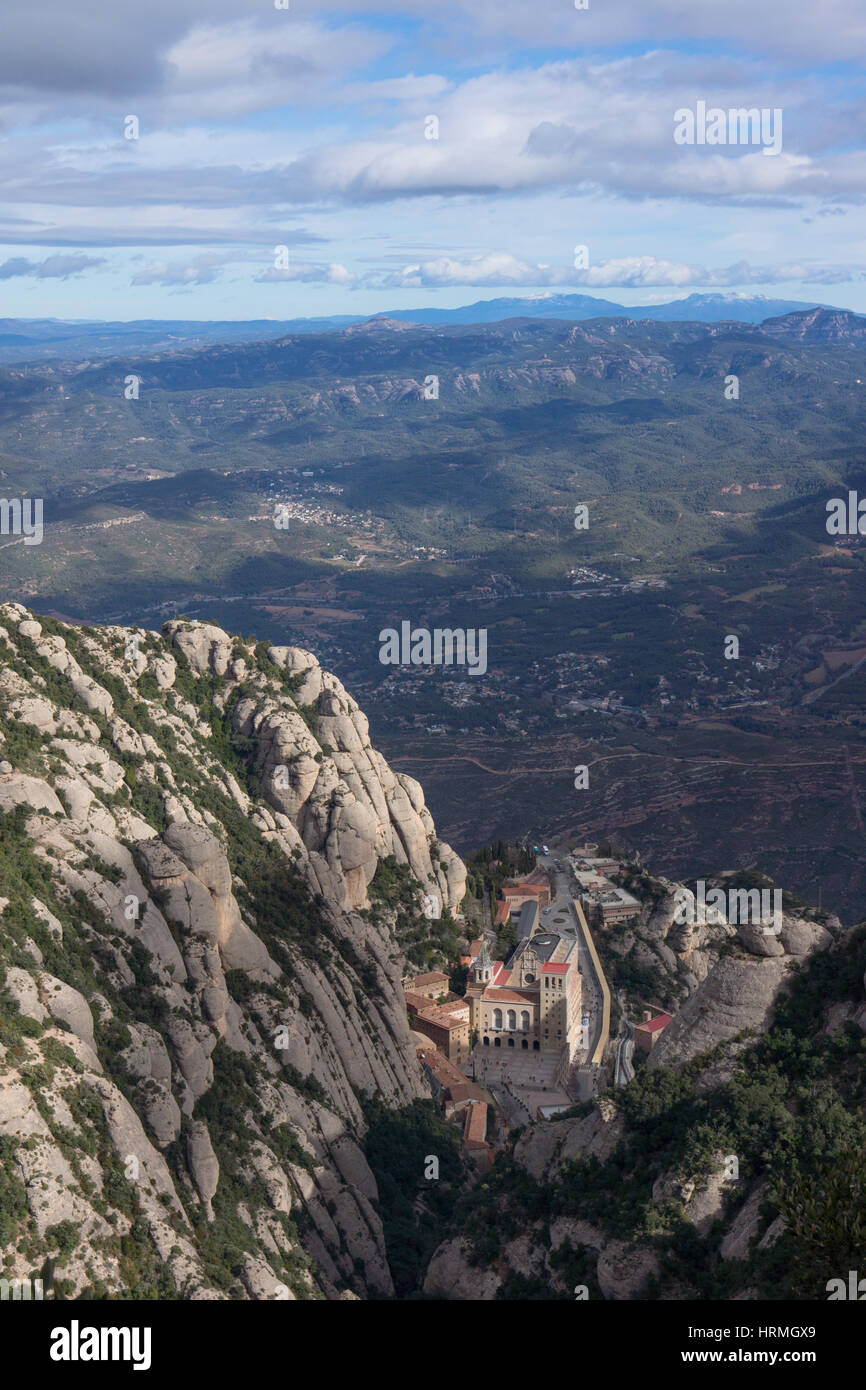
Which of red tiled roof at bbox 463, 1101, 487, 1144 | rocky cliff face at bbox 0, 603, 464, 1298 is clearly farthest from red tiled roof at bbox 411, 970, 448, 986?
red tiled roof at bbox 463, 1101, 487, 1144

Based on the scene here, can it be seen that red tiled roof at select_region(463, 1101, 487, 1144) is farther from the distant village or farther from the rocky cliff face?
the rocky cliff face

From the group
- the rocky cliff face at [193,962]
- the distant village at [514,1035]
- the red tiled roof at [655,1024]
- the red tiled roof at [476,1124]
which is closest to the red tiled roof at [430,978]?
the distant village at [514,1035]

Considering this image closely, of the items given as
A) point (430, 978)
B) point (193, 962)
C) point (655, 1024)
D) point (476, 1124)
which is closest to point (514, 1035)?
point (430, 978)

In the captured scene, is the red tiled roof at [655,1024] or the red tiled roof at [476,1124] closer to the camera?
the red tiled roof at [476,1124]

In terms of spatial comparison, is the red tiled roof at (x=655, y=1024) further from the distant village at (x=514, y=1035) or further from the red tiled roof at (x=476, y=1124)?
the red tiled roof at (x=476, y=1124)

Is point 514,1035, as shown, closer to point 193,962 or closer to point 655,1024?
point 655,1024

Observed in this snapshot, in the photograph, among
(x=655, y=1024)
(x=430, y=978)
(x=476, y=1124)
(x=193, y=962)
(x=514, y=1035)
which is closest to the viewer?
(x=193, y=962)
